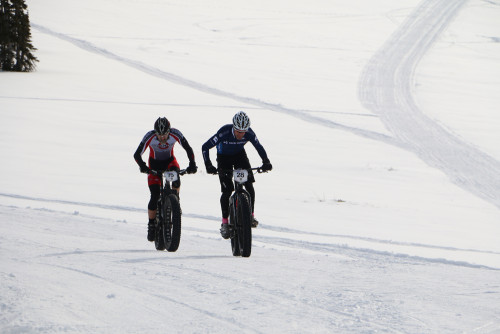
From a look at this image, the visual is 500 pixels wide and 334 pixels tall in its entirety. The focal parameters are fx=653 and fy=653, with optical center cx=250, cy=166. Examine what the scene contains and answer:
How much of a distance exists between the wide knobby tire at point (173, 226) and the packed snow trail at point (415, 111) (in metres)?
9.36

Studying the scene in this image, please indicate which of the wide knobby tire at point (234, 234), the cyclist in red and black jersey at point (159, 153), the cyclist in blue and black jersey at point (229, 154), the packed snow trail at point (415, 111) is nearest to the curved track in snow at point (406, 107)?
the packed snow trail at point (415, 111)

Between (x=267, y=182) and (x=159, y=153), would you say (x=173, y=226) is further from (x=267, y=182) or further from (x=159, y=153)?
(x=267, y=182)

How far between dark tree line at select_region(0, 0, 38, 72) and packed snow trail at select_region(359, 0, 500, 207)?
15.2 m

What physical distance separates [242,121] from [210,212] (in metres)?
5.00

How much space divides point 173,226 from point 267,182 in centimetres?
806

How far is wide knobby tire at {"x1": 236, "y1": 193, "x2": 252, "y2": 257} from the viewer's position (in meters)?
7.53

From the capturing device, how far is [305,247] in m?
9.53

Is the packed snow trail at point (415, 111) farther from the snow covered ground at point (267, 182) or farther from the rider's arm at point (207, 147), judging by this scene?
the rider's arm at point (207, 147)

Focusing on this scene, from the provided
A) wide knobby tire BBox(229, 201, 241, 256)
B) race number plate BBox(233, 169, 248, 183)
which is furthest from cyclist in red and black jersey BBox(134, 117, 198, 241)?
wide knobby tire BBox(229, 201, 241, 256)

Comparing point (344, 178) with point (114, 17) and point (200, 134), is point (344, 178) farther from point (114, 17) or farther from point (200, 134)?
point (114, 17)

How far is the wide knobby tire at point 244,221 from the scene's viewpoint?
753 centimetres

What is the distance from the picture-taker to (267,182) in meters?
15.7

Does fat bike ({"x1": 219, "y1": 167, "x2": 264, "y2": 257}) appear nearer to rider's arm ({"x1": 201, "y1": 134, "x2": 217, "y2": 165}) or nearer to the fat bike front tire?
rider's arm ({"x1": 201, "y1": 134, "x2": 217, "y2": 165})

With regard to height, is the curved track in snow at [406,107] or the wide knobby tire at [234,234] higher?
the curved track in snow at [406,107]
